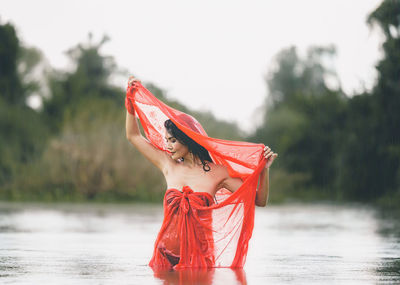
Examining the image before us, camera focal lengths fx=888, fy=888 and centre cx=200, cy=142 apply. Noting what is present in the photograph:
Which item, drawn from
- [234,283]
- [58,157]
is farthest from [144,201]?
[234,283]

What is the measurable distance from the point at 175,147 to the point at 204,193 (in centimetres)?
52

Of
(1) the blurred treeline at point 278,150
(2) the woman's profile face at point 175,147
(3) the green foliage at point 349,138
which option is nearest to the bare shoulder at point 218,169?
(2) the woman's profile face at point 175,147

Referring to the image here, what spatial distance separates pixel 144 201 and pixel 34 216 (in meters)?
9.97

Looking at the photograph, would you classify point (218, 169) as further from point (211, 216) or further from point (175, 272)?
point (175, 272)

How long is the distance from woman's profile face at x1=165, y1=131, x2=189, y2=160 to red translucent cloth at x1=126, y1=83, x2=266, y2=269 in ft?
0.40

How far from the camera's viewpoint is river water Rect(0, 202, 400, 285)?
306 inches

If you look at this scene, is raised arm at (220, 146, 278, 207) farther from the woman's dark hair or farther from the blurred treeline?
the blurred treeline

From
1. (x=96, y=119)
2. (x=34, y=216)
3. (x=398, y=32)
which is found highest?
(x=398, y=32)

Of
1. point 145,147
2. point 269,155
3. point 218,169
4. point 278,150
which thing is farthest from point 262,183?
point 278,150

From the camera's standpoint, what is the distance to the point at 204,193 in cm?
835

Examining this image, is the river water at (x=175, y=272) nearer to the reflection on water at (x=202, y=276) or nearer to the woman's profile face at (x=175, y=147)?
the reflection on water at (x=202, y=276)

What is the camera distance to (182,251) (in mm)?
8258

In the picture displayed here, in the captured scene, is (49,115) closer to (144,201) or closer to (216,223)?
(144,201)

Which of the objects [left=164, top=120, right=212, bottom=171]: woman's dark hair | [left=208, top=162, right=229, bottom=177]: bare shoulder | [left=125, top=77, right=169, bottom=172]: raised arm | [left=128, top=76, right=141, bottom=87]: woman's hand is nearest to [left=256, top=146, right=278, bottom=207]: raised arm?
[left=208, top=162, right=229, bottom=177]: bare shoulder
